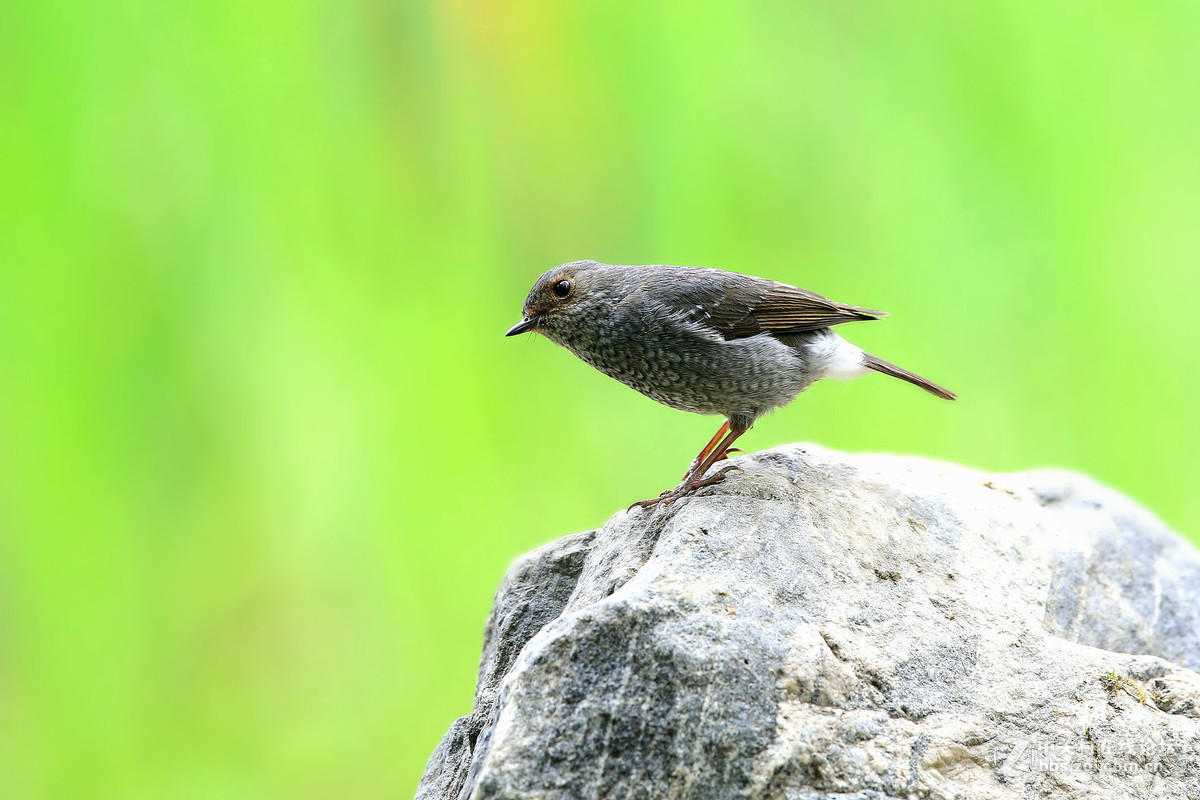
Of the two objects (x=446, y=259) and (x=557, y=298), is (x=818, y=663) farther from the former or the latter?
(x=446, y=259)

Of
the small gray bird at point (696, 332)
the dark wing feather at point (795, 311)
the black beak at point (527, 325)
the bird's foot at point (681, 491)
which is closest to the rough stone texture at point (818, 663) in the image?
the bird's foot at point (681, 491)

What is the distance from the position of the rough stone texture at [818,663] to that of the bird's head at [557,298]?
0.89 meters

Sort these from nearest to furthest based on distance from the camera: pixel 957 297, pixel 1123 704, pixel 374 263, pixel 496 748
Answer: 1. pixel 496 748
2. pixel 1123 704
3. pixel 374 263
4. pixel 957 297

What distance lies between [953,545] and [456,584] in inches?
125

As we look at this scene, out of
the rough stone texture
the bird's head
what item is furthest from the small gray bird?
the rough stone texture

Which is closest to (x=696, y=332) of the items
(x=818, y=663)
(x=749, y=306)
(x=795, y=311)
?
(x=749, y=306)

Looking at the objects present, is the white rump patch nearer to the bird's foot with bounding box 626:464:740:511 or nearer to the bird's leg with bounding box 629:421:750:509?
the bird's leg with bounding box 629:421:750:509

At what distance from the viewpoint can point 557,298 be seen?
167 inches

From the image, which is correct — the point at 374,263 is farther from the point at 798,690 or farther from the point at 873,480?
the point at 798,690

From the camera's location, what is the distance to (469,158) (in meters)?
6.22

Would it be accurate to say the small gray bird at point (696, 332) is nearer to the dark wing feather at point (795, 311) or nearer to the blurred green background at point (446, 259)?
the dark wing feather at point (795, 311)

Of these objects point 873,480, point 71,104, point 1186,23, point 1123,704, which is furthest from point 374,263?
point 1186,23

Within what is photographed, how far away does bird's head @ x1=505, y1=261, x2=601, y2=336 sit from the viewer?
13.8 feet

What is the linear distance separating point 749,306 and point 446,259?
8.37 feet
